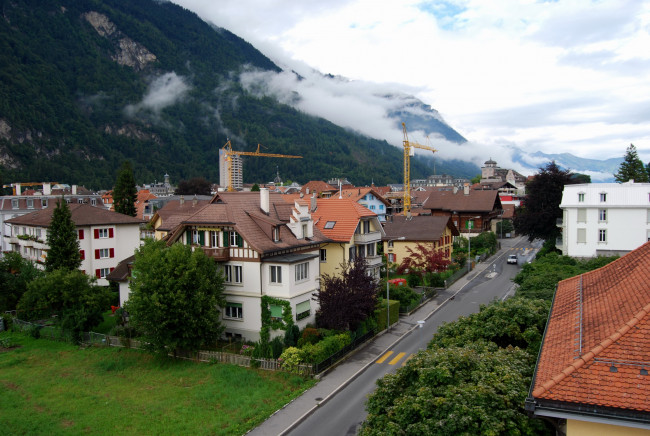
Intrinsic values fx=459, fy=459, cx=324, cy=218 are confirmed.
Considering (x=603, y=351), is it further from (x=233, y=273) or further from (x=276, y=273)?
(x=233, y=273)

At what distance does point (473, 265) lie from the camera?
61938 millimetres

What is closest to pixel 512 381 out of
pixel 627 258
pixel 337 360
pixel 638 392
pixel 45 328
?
pixel 638 392

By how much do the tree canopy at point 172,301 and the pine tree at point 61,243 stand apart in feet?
50.3

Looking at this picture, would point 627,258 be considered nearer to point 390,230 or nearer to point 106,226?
point 390,230

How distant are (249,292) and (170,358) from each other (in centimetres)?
660

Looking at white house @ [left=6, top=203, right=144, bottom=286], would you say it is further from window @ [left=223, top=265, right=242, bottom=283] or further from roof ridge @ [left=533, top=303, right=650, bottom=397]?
roof ridge @ [left=533, top=303, right=650, bottom=397]

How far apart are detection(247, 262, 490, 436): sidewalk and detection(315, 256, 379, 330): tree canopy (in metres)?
2.24

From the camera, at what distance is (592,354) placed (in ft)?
32.1

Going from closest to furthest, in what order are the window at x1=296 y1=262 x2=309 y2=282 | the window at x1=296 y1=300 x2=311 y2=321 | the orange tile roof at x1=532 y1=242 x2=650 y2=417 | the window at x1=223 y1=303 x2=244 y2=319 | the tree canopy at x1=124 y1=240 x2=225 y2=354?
the orange tile roof at x1=532 y1=242 x2=650 y2=417
the tree canopy at x1=124 y1=240 x2=225 y2=354
the window at x1=296 y1=300 x2=311 y2=321
the window at x1=296 y1=262 x2=309 y2=282
the window at x1=223 y1=303 x2=244 y2=319

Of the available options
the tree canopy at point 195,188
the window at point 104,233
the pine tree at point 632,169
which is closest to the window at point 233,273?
the window at point 104,233

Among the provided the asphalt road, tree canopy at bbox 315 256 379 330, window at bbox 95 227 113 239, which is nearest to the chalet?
the asphalt road

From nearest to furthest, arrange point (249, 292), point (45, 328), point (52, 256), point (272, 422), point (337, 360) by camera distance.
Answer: point (272, 422) < point (337, 360) < point (249, 292) < point (45, 328) < point (52, 256)

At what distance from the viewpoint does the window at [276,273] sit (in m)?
31.4

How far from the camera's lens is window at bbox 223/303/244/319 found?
32466 mm
